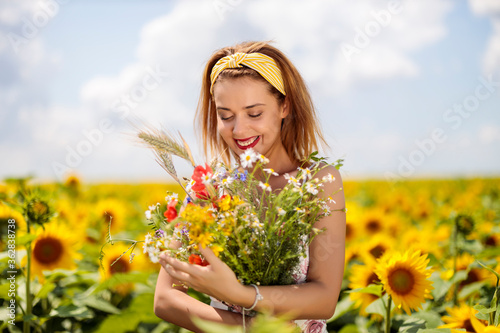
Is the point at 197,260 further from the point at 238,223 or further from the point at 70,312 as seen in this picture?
the point at 70,312

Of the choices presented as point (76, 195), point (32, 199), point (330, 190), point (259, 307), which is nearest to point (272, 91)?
point (330, 190)

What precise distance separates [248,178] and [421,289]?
1.06 m

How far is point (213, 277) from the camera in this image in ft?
4.33

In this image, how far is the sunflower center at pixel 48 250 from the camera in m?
3.05

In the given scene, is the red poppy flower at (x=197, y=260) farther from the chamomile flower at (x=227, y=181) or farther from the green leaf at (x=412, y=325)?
the green leaf at (x=412, y=325)

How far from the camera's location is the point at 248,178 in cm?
148

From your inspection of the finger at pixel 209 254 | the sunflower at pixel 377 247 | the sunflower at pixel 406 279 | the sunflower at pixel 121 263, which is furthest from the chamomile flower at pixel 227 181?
the sunflower at pixel 121 263

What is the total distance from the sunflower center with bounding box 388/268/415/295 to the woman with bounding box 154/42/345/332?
39 centimetres

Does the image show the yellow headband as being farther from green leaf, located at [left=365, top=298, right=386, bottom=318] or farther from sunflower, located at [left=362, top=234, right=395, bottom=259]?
sunflower, located at [left=362, top=234, right=395, bottom=259]

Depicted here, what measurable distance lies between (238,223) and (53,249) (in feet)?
7.33

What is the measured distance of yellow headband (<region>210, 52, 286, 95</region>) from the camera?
1864 millimetres

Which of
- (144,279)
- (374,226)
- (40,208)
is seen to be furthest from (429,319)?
(374,226)

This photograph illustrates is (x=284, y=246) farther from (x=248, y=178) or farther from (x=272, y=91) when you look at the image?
(x=272, y=91)

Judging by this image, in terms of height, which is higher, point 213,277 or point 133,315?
point 213,277
